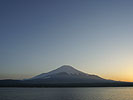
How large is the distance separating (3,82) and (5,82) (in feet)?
4.77

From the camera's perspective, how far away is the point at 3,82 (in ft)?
525

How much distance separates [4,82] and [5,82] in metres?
0.73

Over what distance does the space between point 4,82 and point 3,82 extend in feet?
2.40

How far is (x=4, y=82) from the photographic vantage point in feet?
526

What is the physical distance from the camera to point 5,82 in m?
160
